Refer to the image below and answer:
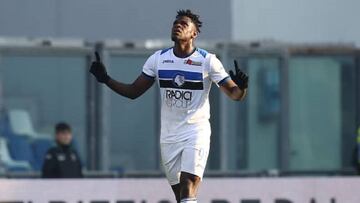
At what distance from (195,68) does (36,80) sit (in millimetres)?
8219

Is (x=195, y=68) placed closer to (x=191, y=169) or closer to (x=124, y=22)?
(x=191, y=169)

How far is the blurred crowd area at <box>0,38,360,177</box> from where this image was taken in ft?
59.2

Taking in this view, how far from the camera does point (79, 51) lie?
1820 cm

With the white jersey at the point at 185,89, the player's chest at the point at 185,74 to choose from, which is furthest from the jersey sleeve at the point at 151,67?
the player's chest at the point at 185,74

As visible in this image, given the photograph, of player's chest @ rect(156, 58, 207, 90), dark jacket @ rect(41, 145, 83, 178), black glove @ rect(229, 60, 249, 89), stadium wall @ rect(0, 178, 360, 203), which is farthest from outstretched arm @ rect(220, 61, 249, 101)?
dark jacket @ rect(41, 145, 83, 178)

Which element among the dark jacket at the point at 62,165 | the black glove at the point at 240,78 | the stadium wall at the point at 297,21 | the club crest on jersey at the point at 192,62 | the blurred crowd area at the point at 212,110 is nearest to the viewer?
the black glove at the point at 240,78

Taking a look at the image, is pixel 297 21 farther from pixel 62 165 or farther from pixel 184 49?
pixel 184 49

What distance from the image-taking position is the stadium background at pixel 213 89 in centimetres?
1811

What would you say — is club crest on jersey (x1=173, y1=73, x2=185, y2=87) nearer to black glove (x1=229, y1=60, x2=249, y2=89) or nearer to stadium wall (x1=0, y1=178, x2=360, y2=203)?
black glove (x1=229, y1=60, x2=249, y2=89)

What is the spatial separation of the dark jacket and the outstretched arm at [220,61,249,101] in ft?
18.9

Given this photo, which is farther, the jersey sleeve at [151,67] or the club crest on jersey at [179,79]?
the jersey sleeve at [151,67]

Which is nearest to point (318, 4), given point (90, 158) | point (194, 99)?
point (90, 158)

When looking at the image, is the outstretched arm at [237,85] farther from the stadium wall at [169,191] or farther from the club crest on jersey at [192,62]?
the stadium wall at [169,191]

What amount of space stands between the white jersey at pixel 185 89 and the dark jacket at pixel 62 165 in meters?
5.52
